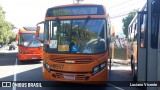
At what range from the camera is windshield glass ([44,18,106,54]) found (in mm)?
9500

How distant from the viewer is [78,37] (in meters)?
9.66

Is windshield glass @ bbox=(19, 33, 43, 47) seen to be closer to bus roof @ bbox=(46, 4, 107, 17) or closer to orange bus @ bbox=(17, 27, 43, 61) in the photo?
orange bus @ bbox=(17, 27, 43, 61)

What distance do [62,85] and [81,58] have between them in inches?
87.7

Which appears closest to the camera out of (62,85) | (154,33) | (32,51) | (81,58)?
(154,33)

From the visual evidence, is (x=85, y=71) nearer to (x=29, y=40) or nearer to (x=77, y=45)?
(x=77, y=45)

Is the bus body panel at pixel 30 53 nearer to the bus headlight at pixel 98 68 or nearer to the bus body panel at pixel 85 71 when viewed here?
the bus body panel at pixel 85 71

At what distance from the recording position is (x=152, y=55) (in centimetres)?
613

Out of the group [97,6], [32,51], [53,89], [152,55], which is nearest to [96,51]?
[97,6]

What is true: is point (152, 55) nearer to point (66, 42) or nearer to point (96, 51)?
point (96, 51)

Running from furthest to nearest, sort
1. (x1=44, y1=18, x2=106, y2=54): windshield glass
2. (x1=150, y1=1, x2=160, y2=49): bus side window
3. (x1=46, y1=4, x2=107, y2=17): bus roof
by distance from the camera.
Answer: (x1=46, y1=4, x2=107, y2=17): bus roof → (x1=44, y1=18, x2=106, y2=54): windshield glass → (x1=150, y1=1, x2=160, y2=49): bus side window

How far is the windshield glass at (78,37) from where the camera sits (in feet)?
31.2

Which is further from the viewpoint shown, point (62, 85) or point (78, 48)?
point (62, 85)

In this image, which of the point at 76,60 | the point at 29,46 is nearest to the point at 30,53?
the point at 29,46

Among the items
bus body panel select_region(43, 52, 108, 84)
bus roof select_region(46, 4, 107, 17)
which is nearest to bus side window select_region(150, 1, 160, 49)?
bus body panel select_region(43, 52, 108, 84)
